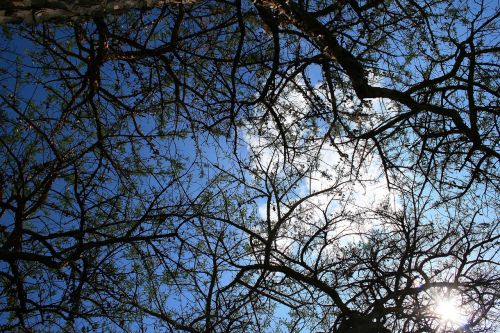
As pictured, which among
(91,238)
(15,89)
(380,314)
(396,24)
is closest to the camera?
(380,314)

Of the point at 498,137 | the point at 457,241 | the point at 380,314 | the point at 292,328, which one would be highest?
the point at 498,137

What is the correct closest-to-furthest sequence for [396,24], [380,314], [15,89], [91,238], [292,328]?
[380,314] → [15,89] → [396,24] → [292,328] → [91,238]

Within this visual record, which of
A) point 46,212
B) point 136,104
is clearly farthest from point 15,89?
point 46,212

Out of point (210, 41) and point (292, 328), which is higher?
point (210, 41)

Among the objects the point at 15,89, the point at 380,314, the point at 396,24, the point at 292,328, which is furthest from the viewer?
the point at 292,328

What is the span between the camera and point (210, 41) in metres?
5.21

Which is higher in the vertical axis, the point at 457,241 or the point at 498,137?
the point at 498,137

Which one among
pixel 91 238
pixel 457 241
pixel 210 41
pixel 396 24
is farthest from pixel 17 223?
pixel 457 241

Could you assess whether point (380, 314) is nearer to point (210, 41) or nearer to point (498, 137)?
point (498, 137)

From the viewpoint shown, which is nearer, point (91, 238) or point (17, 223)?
point (17, 223)

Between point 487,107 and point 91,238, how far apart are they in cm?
543

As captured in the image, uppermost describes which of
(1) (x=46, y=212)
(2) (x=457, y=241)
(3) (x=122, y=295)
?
(1) (x=46, y=212)

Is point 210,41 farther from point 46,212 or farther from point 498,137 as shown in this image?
point 498,137

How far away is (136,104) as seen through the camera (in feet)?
17.6
